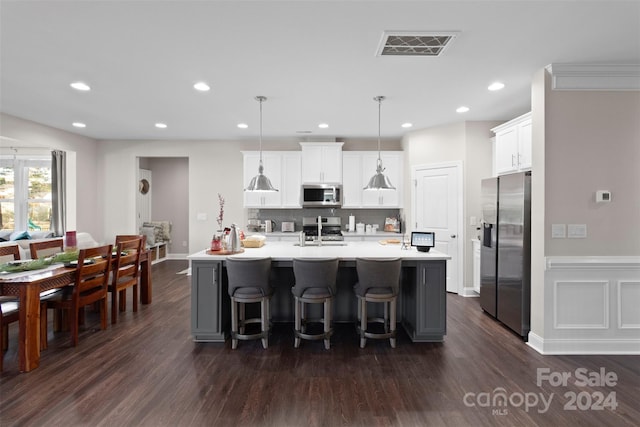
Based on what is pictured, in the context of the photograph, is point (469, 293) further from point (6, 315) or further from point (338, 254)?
point (6, 315)

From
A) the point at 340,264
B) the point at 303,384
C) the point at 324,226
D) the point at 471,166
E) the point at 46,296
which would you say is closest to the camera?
the point at 303,384

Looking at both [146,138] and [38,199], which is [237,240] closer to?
[146,138]

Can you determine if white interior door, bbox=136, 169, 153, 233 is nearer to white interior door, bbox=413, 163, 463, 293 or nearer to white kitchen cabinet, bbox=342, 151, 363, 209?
white kitchen cabinet, bbox=342, 151, 363, 209

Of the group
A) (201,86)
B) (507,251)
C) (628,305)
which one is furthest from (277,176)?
(628,305)

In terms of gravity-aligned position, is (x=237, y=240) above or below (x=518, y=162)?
below

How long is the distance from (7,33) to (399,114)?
13.6ft

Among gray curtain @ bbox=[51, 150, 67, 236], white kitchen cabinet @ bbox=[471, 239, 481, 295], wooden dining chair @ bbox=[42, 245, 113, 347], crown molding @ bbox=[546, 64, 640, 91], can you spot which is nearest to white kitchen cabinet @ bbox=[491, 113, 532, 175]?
crown molding @ bbox=[546, 64, 640, 91]

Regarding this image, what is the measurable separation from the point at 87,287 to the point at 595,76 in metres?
5.46

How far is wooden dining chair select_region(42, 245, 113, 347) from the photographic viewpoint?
308 cm

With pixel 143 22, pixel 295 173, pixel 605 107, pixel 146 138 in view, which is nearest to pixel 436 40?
pixel 605 107

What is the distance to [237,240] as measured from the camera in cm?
336

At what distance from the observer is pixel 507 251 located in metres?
3.52

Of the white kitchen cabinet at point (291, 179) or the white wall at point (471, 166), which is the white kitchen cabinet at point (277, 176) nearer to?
the white kitchen cabinet at point (291, 179)

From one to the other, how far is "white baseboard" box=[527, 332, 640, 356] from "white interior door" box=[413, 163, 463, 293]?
1.97 metres
